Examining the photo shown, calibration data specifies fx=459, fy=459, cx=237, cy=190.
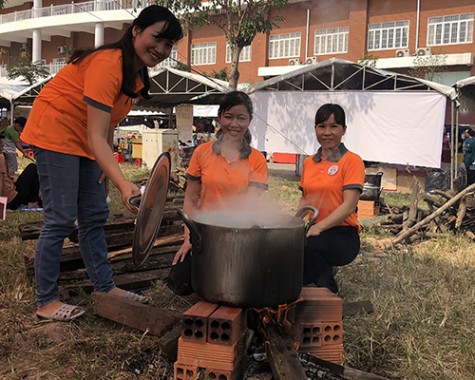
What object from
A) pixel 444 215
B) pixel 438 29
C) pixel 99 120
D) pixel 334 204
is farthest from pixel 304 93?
pixel 438 29

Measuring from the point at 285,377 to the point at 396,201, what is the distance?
331 inches

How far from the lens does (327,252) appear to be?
3053 millimetres

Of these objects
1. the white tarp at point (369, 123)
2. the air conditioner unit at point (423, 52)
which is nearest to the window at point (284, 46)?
the air conditioner unit at point (423, 52)

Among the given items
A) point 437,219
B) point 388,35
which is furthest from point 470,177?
point 388,35

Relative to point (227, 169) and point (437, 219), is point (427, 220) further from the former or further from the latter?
point (227, 169)

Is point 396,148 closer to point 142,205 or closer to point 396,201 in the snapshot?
point 396,201

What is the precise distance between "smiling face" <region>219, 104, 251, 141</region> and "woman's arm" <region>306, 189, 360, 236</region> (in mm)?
761

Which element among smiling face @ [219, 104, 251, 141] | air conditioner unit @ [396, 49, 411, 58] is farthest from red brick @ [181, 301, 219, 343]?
air conditioner unit @ [396, 49, 411, 58]

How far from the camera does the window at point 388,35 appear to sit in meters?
24.1

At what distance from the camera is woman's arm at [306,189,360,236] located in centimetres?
286

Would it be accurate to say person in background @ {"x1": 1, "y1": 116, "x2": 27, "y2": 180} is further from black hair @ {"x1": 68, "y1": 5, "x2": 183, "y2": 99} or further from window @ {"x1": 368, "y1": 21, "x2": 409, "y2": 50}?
window @ {"x1": 368, "y1": 21, "x2": 409, "y2": 50}

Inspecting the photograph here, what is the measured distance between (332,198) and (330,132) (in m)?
0.45

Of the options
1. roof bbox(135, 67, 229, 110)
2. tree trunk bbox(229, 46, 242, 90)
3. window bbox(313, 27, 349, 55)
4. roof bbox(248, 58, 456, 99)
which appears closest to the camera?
roof bbox(248, 58, 456, 99)

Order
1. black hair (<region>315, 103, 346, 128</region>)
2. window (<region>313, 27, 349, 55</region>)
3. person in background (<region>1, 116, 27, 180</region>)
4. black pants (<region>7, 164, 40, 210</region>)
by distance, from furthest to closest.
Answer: window (<region>313, 27, 349, 55</region>)
person in background (<region>1, 116, 27, 180</region>)
black pants (<region>7, 164, 40, 210</region>)
black hair (<region>315, 103, 346, 128</region>)
